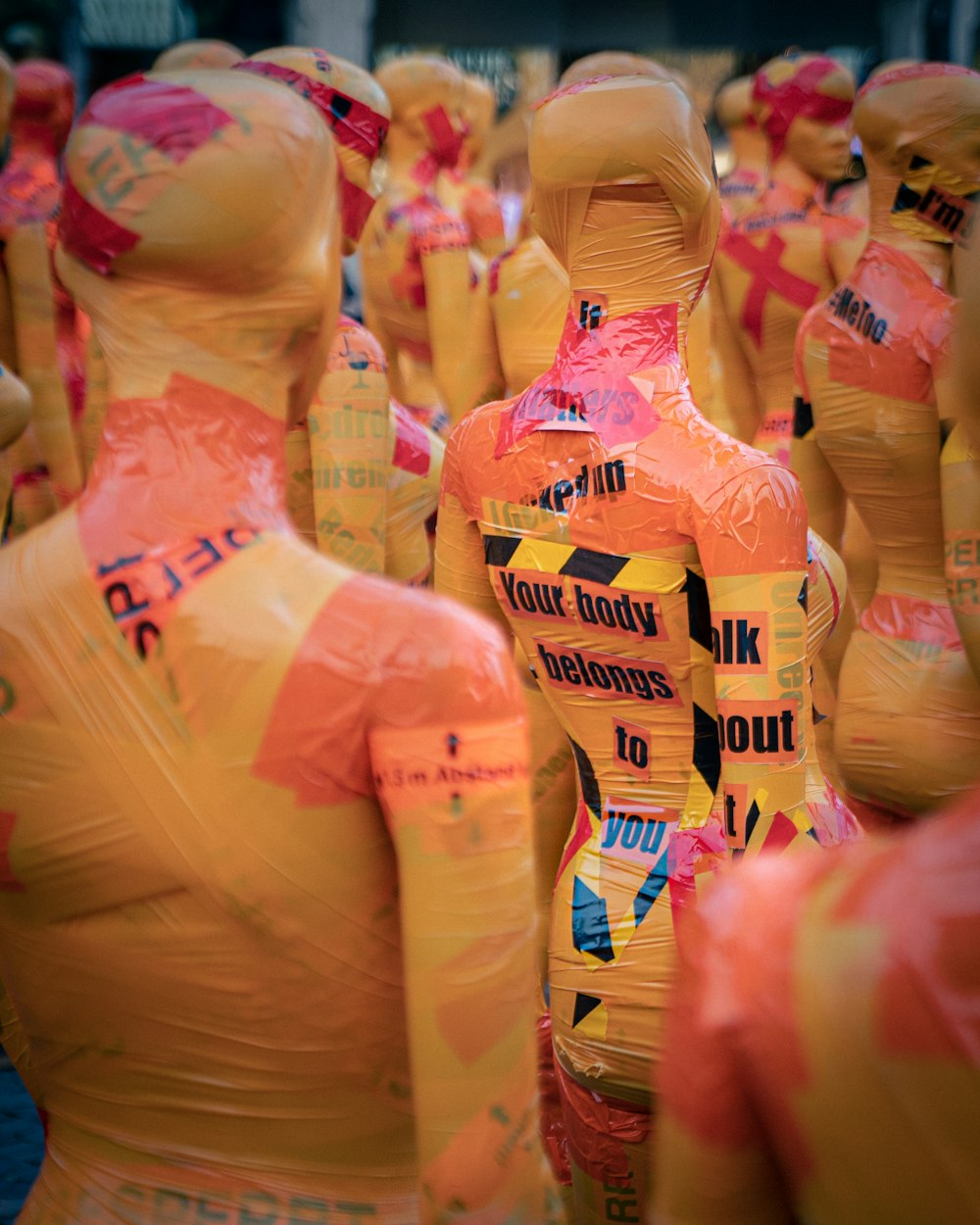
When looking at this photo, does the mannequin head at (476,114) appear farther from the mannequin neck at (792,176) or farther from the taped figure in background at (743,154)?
the mannequin neck at (792,176)

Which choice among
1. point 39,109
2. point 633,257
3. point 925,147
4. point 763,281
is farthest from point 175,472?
point 39,109

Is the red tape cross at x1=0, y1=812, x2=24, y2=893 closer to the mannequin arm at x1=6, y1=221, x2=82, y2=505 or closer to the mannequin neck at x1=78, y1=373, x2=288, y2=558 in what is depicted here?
the mannequin neck at x1=78, y1=373, x2=288, y2=558

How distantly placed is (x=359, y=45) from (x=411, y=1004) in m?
13.9

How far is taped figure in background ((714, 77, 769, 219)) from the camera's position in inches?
286

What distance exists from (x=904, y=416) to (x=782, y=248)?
2.33m

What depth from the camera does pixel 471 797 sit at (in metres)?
1.45

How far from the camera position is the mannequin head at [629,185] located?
2.45m

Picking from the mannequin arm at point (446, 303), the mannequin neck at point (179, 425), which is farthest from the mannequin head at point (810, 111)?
the mannequin neck at point (179, 425)

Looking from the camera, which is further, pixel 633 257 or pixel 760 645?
pixel 633 257

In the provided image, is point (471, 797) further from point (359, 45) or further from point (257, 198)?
point (359, 45)

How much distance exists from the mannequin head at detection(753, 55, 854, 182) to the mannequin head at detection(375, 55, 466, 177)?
177 cm

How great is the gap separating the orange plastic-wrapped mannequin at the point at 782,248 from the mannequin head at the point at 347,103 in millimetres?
2179

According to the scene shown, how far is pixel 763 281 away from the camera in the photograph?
222 inches

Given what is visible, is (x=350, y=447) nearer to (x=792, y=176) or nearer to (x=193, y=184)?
(x=193, y=184)
